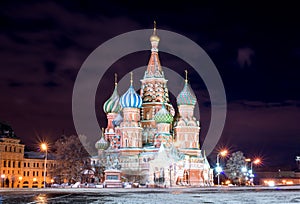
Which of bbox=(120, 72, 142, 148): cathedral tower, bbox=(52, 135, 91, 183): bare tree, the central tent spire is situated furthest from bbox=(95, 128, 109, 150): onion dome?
the central tent spire

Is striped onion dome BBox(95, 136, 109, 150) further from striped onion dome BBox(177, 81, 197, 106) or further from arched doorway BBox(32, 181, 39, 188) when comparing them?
arched doorway BBox(32, 181, 39, 188)

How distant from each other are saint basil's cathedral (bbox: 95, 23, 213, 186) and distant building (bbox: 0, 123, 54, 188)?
49.6ft

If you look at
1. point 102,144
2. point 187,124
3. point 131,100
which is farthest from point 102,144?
point 187,124

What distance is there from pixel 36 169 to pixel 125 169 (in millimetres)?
32279

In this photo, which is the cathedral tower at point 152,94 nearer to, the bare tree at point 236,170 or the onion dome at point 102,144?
the onion dome at point 102,144

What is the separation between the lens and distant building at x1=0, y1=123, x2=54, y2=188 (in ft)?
281

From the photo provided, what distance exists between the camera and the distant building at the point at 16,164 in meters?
85.7

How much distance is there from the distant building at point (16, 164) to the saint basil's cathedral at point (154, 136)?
15132 millimetres

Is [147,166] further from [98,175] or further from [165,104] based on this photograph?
[165,104]

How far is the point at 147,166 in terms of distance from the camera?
71.6m

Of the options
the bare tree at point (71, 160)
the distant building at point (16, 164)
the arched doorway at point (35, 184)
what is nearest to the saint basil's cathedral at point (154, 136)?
the bare tree at point (71, 160)

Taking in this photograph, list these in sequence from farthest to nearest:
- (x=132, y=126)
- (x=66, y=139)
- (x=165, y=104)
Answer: (x=165, y=104) → (x=132, y=126) → (x=66, y=139)

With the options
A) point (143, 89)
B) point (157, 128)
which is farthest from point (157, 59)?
point (157, 128)

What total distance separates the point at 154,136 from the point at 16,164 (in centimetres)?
3064
